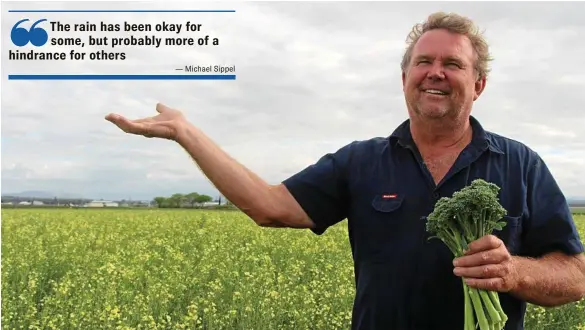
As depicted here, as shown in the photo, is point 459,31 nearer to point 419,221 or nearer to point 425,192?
point 425,192

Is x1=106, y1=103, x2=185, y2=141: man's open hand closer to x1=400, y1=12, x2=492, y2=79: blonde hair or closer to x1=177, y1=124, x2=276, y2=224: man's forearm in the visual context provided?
x1=177, y1=124, x2=276, y2=224: man's forearm

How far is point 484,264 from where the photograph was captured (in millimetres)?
2160

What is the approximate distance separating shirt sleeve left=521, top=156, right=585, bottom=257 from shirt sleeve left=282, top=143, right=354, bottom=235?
2.92 ft

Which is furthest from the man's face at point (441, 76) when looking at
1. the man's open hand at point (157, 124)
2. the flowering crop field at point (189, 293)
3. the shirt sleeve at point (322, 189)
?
the flowering crop field at point (189, 293)

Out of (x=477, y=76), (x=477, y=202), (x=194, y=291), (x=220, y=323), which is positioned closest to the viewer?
(x=477, y=202)

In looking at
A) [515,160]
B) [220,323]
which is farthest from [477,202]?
[220,323]

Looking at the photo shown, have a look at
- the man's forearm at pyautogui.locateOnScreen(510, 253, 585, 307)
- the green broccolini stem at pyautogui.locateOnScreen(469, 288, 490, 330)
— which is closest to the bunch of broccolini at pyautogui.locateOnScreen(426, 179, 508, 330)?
the green broccolini stem at pyautogui.locateOnScreen(469, 288, 490, 330)

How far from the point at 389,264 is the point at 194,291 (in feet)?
16.8

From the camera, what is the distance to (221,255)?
31.4 ft

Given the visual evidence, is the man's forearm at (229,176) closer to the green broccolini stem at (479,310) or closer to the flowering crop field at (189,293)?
the green broccolini stem at (479,310)

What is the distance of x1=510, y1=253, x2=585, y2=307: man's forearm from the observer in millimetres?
2441

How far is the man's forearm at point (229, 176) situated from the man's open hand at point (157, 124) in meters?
0.04

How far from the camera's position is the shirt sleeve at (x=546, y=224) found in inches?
105

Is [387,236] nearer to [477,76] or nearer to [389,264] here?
[389,264]
